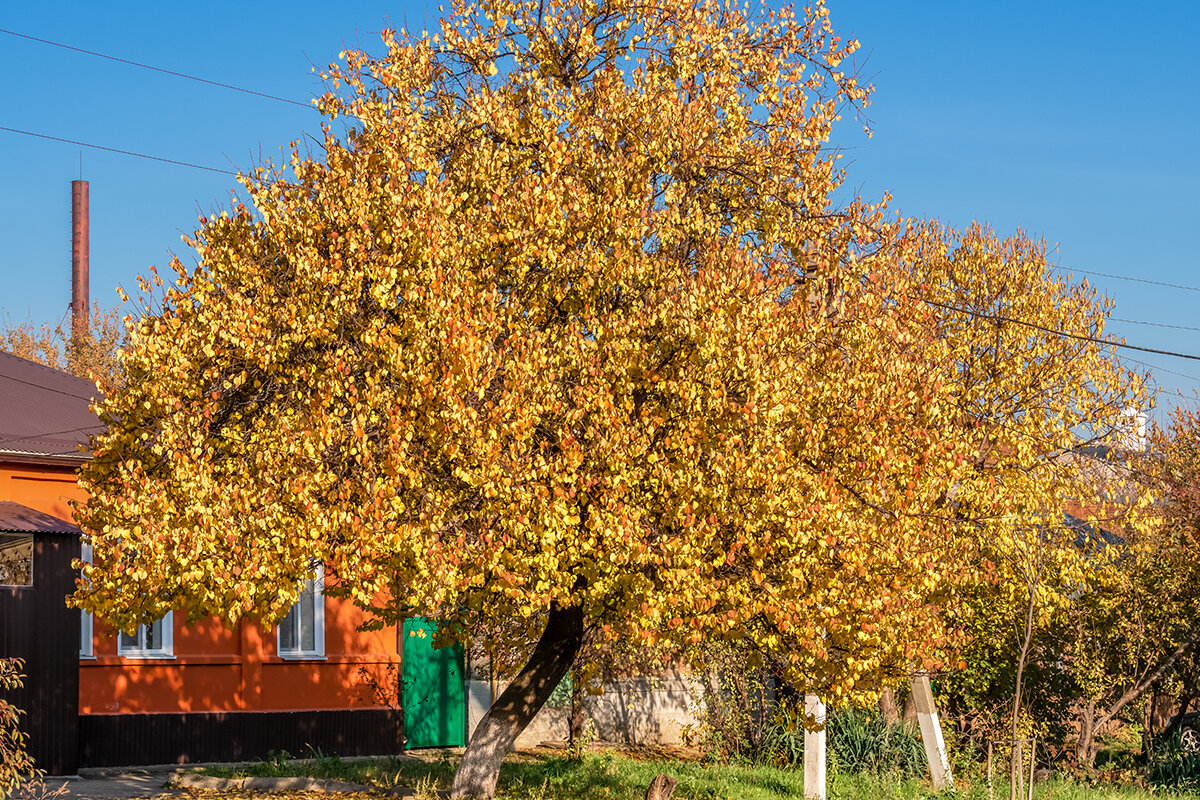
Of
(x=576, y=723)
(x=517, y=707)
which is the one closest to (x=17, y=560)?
(x=517, y=707)

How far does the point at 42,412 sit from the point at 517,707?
876 cm

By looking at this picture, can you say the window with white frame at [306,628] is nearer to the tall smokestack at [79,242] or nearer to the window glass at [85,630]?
the window glass at [85,630]

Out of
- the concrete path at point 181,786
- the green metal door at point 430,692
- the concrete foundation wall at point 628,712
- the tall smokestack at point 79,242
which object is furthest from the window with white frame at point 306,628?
the tall smokestack at point 79,242

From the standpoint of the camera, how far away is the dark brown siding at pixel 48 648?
15.0 metres

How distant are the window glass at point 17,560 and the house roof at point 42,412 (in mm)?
1204

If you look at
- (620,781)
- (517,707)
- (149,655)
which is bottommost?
(620,781)

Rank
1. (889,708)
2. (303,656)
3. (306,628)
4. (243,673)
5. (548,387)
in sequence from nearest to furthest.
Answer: (548,387) → (243,673) → (303,656) → (306,628) → (889,708)

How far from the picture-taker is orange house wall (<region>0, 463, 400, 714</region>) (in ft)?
54.1

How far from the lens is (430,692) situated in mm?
20266

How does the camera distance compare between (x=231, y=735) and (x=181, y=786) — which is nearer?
(x=181, y=786)

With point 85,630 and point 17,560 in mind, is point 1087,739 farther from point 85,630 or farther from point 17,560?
point 17,560

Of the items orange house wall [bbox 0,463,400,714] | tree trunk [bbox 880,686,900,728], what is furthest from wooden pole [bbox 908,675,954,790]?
orange house wall [bbox 0,463,400,714]

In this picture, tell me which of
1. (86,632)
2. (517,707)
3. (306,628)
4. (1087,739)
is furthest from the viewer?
(1087,739)

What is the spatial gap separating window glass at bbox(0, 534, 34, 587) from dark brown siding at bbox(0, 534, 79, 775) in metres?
0.07
